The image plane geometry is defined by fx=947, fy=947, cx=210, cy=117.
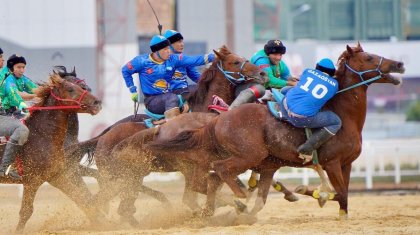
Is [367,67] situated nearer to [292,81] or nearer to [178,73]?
[292,81]

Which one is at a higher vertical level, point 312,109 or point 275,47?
point 275,47

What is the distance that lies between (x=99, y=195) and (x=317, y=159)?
316cm

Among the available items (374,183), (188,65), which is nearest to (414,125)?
(374,183)

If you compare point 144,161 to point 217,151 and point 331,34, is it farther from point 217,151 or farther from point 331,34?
point 331,34

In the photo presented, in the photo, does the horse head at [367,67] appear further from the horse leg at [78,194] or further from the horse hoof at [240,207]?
the horse leg at [78,194]

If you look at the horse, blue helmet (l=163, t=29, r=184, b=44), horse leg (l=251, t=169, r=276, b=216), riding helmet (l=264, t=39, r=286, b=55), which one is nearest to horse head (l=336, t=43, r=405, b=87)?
riding helmet (l=264, t=39, r=286, b=55)

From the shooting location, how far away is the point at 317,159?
11.8 m

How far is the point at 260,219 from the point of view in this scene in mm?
13422

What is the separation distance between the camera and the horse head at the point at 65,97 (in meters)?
12.0

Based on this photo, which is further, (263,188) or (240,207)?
(263,188)

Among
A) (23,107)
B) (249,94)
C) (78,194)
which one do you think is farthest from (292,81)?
(23,107)

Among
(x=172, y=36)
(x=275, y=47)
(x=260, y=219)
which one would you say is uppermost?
(x=172, y=36)

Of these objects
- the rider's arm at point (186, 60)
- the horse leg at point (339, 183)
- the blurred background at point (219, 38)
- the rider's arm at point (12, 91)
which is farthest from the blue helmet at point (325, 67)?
the blurred background at point (219, 38)

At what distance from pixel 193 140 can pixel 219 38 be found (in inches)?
1055
